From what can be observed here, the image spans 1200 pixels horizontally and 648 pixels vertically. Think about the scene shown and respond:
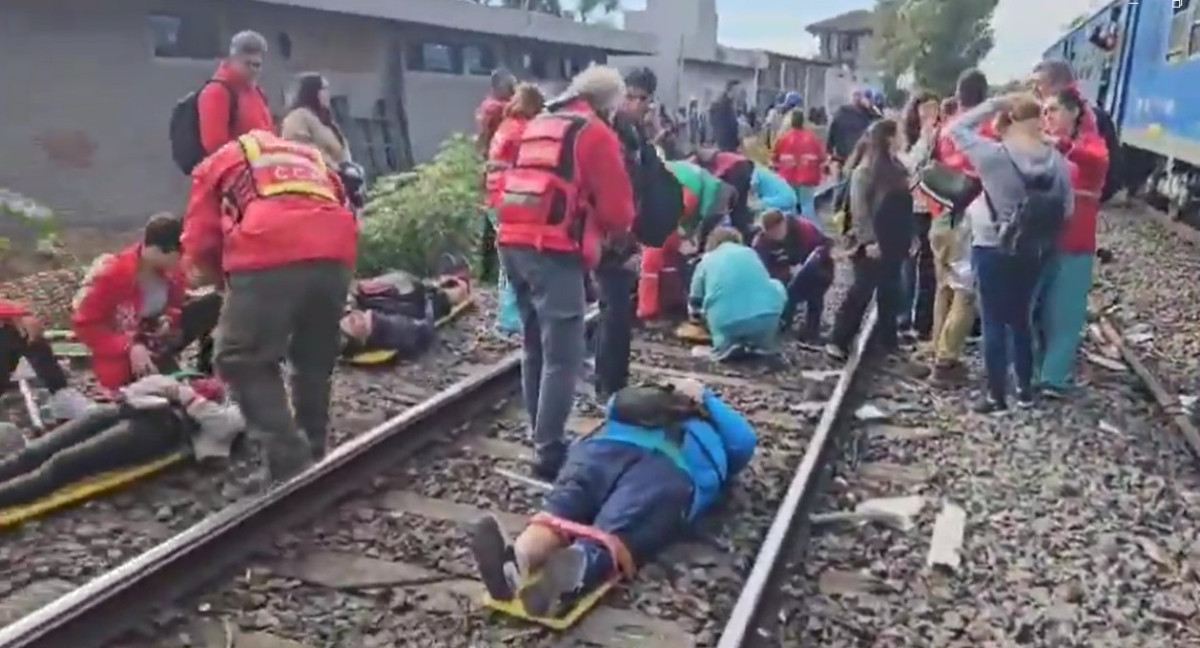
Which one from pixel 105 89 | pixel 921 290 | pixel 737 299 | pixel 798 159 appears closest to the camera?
pixel 737 299

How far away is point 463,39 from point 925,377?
581 inches

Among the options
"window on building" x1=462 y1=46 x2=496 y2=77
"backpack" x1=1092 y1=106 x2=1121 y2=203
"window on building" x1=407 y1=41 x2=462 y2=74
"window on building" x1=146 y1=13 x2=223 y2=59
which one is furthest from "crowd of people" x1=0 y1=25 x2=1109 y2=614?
"window on building" x1=462 y1=46 x2=496 y2=77

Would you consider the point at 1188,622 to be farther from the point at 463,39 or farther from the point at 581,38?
the point at 581,38

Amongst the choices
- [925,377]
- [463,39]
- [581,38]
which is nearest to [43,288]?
[925,377]

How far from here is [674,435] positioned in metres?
5.27

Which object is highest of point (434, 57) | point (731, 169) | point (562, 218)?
point (562, 218)

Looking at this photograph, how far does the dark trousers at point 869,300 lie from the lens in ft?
29.4

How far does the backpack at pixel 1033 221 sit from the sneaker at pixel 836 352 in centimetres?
177

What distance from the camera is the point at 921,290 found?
9.86 metres

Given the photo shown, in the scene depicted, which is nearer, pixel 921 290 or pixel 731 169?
pixel 921 290

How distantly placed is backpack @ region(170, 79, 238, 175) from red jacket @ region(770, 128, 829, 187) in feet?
24.3

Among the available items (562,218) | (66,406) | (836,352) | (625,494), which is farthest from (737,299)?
(66,406)

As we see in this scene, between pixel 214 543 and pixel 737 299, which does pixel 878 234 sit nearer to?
pixel 737 299

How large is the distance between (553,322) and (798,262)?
4264 millimetres
